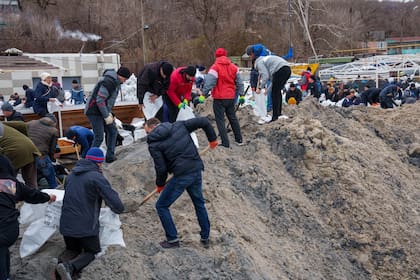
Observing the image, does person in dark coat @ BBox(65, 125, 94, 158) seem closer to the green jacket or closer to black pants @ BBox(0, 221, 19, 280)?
the green jacket

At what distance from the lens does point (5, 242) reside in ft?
13.2

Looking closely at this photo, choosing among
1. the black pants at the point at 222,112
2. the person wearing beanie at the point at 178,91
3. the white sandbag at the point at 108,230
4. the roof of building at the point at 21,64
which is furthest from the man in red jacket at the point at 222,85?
the roof of building at the point at 21,64

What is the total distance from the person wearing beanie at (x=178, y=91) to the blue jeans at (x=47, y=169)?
185 centimetres

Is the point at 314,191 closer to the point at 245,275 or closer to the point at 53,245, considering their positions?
the point at 245,275

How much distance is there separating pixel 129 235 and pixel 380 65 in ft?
73.5

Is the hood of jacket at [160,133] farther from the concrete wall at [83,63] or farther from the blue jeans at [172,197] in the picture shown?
the concrete wall at [83,63]

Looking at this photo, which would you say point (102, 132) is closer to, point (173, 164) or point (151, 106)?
point (151, 106)

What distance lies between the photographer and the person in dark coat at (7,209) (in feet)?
13.2

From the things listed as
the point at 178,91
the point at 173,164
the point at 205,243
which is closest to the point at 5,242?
the point at 173,164

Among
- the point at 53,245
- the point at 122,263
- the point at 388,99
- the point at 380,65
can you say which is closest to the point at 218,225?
the point at 122,263

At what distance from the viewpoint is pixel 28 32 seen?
29359mm

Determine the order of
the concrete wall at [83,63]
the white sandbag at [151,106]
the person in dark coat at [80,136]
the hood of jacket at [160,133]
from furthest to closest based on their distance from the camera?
the concrete wall at [83,63]
the person in dark coat at [80,136]
the white sandbag at [151,106]
the hood of jacket at [160,133]

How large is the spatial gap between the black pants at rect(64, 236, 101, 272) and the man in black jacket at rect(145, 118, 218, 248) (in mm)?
712

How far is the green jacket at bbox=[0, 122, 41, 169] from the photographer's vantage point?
214 inches
